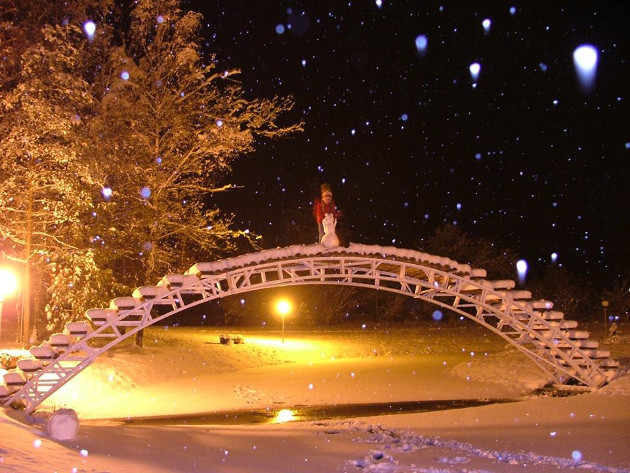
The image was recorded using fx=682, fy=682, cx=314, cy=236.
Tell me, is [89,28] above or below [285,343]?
above

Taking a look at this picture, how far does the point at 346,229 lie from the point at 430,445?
129 feet

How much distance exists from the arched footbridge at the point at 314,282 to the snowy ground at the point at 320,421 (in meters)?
1.12

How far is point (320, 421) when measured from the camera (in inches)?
605

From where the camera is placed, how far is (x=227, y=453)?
11422 millimetres

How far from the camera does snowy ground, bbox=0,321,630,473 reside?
10.6 meters

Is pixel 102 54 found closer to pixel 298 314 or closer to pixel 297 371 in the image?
pixel 297 371

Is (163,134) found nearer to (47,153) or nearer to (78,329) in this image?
(47,153)

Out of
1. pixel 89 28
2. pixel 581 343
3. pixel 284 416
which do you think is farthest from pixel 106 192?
pixel 581 343

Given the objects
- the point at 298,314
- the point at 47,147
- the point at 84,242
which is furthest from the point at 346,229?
the point at 47,147

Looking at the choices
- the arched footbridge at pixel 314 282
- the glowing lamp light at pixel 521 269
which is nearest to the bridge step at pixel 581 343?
the arched footbridge at pixel 314 282

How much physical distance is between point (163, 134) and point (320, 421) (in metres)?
13.7

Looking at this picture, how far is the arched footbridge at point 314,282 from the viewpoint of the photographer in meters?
14.5

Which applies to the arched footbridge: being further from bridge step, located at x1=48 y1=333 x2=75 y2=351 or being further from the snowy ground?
the snowy ground

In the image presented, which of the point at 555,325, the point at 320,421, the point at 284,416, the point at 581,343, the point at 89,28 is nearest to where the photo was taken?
the point at 320,421
